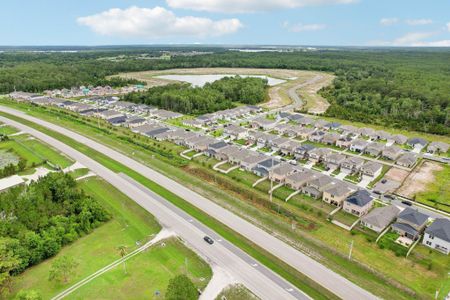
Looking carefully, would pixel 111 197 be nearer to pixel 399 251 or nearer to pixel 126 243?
pixel 126 243

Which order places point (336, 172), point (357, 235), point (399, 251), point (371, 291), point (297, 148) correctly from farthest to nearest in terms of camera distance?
point (297, 148) < point (336, 172) < point (357, 235) < point (399, 251) < point (371, 291)

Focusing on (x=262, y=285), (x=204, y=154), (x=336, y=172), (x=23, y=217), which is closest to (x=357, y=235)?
(x=262, y=285)

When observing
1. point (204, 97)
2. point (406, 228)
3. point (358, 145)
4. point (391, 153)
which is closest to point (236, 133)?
point (358, 145)

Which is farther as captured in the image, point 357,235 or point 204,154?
point 204,154

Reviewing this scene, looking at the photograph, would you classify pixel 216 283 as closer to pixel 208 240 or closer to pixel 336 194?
pixel 208 240

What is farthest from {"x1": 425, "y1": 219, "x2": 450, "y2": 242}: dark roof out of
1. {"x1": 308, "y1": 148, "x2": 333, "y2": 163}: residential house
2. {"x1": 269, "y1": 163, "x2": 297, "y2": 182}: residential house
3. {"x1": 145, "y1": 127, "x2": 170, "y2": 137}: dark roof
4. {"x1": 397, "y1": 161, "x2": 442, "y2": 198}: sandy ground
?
{"x1": 145, "y1": 127, "x2": 170, "y2": 137}: dark roof

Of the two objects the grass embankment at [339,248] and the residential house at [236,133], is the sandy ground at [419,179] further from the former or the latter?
the residential house at [236,133]
